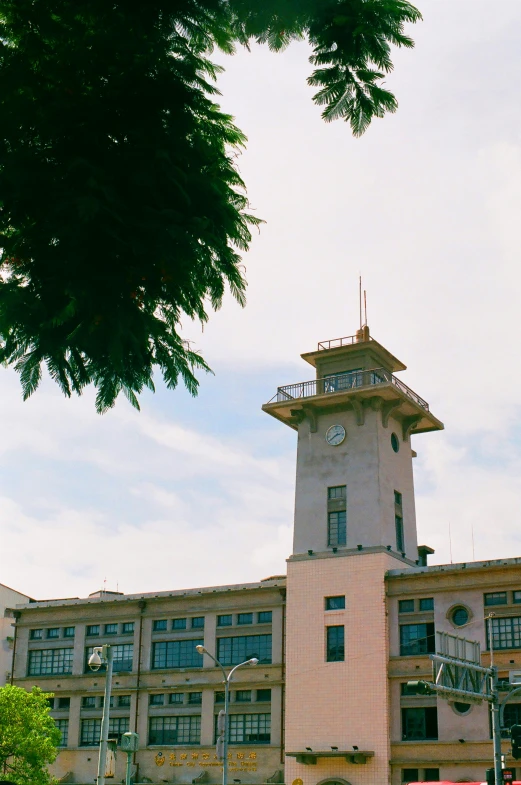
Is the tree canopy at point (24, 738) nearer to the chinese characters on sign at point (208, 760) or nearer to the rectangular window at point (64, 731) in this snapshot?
the chinese characters on sign at point (208, 760)

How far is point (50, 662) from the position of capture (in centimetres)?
6750

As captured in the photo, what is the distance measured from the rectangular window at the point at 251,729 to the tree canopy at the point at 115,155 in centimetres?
5366

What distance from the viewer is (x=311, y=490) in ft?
199

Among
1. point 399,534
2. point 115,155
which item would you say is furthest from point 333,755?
point 115,155

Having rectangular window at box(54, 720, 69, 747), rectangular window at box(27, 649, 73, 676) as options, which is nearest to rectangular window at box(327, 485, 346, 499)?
rectangular window at box(27, 649, 73, 676)

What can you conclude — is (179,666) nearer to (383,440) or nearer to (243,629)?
(243,629)

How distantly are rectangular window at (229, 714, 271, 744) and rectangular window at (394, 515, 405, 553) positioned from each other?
41.3 feet

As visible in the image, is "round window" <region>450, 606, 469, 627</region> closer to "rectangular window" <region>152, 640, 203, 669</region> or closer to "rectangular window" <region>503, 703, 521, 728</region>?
"rectangular window" <region>503, 703, 521, 728</region>

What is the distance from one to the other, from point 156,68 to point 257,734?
181 ft

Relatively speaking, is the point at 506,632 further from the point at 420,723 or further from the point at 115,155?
the point at 115,155

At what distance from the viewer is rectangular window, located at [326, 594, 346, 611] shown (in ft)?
188

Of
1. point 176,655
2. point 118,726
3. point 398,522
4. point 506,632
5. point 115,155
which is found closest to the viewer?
point 115,155

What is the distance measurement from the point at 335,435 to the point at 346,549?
24.3 ft

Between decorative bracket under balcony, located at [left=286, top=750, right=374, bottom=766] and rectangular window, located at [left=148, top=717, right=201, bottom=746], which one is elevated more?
rectangular window, located at [left=148, top=717, right=201, bottom=746]
